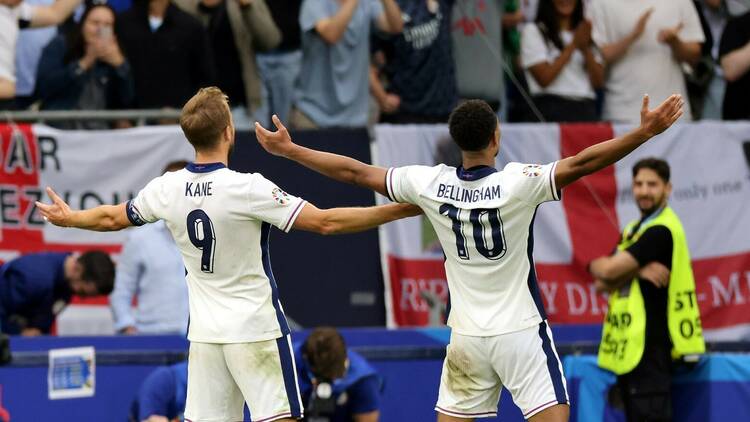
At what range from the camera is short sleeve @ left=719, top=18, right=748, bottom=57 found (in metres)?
13.3

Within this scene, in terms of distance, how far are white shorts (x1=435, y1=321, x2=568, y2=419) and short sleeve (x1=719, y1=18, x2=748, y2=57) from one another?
618 centimetres

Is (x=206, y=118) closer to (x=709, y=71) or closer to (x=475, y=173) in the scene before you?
(x=475, y=173)

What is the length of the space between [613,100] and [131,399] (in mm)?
5130

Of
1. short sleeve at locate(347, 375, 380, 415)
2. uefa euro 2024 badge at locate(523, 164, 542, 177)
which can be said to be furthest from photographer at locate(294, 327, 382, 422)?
uefa euro 2024 badge at locate(523, 164, 542, 177)

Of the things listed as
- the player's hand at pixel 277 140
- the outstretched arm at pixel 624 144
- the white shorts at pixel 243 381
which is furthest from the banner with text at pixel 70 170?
the outstretched arm at pixel 624 144

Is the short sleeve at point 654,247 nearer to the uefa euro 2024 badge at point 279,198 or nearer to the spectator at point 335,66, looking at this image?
the uefa euro 2024 badge at point 279,198

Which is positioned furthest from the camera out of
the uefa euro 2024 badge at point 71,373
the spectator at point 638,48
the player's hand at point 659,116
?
the spectator at point 638,48

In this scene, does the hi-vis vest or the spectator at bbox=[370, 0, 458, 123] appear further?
the spectator at bbox=[370, 0, 458, 123]

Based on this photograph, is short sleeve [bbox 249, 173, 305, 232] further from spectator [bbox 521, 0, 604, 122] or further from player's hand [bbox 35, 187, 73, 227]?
spectator [bbox 521, 0, 604, 122]

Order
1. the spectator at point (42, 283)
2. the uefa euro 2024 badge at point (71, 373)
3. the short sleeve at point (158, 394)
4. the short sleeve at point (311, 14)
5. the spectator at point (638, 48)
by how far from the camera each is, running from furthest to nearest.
A: the spectator at point (638, 48), the short sleeve at point (311, 14), the spectator at point (42, 283), the uefa euro 2024 badge at point (71, 373), the short sleeve at point (158, 394)

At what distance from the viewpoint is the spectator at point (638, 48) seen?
13375 mm

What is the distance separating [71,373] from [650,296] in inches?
169

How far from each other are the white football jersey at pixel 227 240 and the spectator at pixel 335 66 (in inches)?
198

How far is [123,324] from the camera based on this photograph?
11.8 metres
